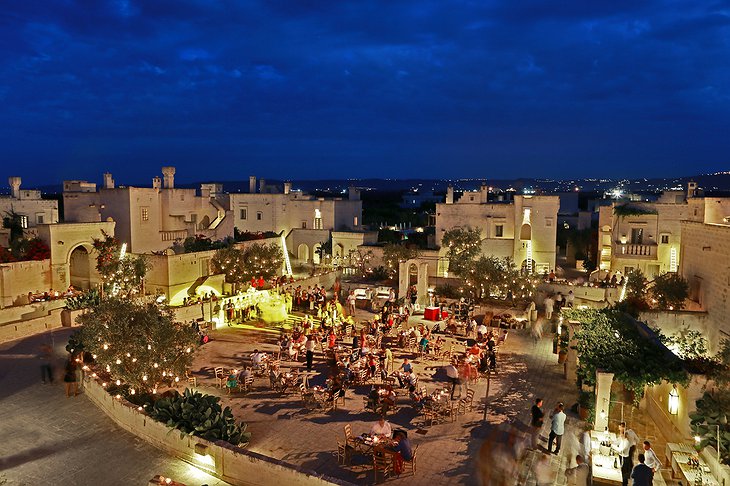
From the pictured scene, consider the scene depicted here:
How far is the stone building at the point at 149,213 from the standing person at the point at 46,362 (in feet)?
42.8

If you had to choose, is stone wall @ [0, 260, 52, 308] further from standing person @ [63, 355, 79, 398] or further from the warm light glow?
the warm light glow

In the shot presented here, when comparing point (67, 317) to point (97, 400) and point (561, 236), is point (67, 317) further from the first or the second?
point (561, 236)

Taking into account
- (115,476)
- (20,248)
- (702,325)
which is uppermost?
(20,248)

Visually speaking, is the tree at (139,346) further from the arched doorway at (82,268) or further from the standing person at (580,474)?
the arched doorway at (82,268)

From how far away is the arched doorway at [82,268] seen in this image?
3038 centimetres

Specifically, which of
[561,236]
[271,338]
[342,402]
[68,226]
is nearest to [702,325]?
[342,402]

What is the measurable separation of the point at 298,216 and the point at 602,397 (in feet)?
116

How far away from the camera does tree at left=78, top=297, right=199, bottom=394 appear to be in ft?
A: 47.6

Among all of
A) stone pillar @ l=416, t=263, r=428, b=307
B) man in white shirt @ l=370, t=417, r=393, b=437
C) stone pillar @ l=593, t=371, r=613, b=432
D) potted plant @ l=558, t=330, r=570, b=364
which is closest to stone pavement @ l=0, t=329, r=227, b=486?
man in white shirt @ l=370, t=417, r=393, b=437

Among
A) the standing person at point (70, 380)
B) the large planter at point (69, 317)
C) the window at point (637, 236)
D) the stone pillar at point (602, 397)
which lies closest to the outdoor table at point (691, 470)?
the stone pillar at point (602, 397)

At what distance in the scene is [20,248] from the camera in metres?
26.1

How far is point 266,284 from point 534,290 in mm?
14280

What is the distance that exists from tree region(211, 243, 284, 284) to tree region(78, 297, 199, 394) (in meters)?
13.5

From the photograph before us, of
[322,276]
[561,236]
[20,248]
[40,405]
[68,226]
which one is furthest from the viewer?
[561,236]
